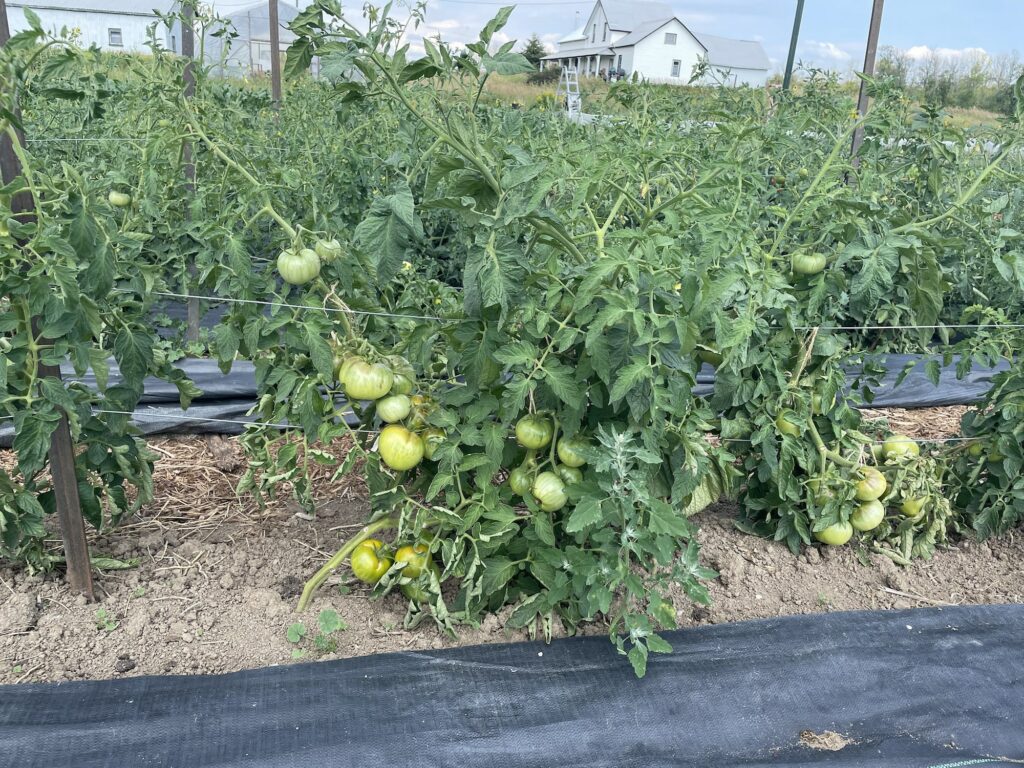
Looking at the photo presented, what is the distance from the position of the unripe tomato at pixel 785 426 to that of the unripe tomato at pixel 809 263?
1.38 feet

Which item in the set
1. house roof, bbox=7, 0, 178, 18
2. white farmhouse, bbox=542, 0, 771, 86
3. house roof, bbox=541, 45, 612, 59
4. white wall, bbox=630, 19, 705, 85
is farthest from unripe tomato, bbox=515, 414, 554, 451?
white wall, bbox=630, 19, 705, 85

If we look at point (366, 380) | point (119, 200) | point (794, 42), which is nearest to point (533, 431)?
point (366, 380)

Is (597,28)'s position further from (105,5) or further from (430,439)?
(430,439)

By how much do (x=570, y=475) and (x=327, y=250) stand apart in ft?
2.61

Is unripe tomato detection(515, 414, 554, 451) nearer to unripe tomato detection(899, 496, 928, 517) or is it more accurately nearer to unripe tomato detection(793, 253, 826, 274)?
unripe tomato detection(793, 253, 826, 274)

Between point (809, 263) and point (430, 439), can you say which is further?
point (809, 263)

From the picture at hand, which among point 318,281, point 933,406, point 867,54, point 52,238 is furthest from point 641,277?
point 867,54

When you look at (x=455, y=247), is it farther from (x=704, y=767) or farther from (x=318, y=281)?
(x=704, y=767)

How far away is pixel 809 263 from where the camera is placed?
243 cm

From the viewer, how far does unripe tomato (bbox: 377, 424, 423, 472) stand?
216 centimetres

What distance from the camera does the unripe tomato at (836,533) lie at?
2699 millimetres

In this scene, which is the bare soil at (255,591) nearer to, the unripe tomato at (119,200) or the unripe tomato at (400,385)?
the unripe tomato at (400,385)

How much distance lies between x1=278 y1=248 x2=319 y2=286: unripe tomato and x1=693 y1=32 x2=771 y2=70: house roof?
39071mm

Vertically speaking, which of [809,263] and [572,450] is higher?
[809,263]
